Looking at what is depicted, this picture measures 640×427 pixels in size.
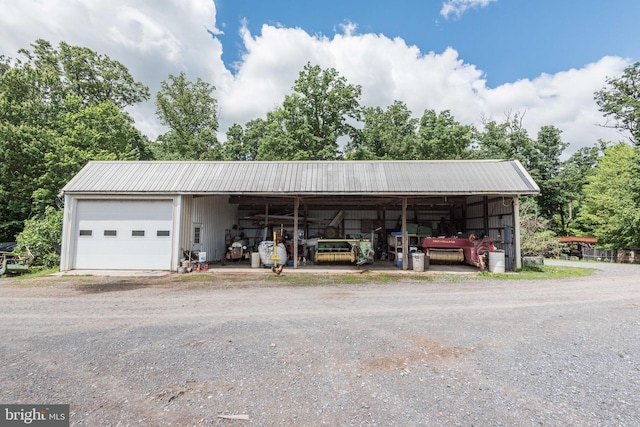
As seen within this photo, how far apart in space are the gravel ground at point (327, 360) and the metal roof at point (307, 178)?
549 cm

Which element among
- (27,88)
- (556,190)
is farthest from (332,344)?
(556,190)

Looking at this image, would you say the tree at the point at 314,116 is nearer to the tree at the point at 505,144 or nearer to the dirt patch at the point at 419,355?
the tree at the point at 505,144

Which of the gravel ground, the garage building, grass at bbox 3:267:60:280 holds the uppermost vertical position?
the garage building

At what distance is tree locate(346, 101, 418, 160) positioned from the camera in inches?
1099

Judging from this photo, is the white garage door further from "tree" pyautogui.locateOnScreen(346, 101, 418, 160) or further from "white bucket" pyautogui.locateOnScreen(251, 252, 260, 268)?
"tree" pyautogui.locateOnScreen(346, 101, 418, 160)

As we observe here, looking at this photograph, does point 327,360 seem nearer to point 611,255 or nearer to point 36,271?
point 36,271

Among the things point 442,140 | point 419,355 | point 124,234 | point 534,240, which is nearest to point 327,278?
point 419,355

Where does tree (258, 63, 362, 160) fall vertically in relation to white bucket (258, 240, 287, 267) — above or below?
above

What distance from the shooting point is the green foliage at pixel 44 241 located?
535 inches

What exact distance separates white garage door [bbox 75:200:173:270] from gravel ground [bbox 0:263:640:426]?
15.7 ft

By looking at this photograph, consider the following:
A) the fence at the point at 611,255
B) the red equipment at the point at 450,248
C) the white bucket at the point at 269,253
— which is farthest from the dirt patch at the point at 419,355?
the fence at the point at 611,255

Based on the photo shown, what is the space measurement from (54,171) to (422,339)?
26894 millimetres

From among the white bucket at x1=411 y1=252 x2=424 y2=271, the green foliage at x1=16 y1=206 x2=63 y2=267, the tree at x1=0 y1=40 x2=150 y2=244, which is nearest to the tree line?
the tree at x1=0 y1=40 x2=150 y2=244

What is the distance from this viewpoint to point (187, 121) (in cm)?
3284
